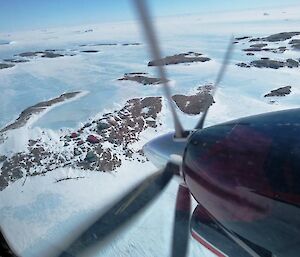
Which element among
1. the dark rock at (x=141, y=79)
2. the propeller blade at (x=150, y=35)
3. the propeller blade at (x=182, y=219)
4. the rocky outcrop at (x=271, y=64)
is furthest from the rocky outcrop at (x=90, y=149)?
the rocky outcrop at (x=271, y=64)

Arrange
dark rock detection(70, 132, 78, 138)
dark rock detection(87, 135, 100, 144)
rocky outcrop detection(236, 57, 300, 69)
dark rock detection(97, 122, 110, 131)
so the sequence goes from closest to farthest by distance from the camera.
Answer: dark rock detection(87, 135, 100, 144)
dark rock detection(70, 132, 78, 138)
dark rock detection(97, 122, 110, 131)
rocky outcrop detection(236, 57, 300, 69)

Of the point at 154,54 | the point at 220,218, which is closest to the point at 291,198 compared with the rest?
the point at 220,218

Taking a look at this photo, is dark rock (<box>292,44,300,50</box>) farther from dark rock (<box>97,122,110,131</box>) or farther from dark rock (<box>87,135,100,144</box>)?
dark rock (<box>87,135,100,144</box>)

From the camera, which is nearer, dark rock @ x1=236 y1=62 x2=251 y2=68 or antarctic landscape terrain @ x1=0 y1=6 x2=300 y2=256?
antarctic landscape terrain @ x1=0 y1=6 x2=300 y2=256

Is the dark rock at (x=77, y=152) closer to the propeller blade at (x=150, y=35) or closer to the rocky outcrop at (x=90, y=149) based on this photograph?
the rocky outcrop at (x=90, y=149)

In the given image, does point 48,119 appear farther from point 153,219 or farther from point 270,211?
point 270,211

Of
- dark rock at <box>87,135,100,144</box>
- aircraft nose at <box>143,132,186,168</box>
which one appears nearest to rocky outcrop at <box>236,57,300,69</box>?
dark rock at <box>87,135,100,144</box>

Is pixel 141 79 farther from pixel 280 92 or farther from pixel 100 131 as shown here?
pixel 100 131

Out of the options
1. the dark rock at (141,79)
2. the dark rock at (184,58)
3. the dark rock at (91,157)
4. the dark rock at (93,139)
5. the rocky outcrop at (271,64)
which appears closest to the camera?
the dark rock at (91,157)
